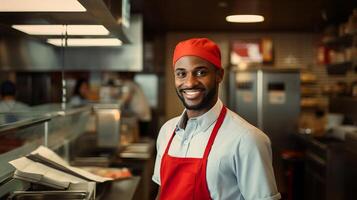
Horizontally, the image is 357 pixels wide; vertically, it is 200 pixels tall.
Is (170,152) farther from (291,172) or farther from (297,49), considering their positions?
(297,49)

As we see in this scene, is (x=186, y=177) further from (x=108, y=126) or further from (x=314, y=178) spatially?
(x=314, y=178)

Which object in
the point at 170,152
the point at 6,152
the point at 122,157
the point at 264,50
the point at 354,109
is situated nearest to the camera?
the point at 170,152

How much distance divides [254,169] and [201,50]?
1.53ft

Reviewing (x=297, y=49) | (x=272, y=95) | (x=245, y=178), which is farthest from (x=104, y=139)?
(x=297, y=49)

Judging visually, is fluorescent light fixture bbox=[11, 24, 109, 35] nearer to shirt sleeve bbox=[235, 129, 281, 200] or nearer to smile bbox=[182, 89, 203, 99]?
smile bbox=[182, 89, 203, 99]

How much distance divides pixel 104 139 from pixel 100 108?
0.28 metres

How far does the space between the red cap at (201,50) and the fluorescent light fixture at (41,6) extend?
0.50m

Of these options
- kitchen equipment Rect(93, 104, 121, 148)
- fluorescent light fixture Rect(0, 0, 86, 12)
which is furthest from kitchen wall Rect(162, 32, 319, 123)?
fluorescent light fixture Rect(0, 0, 86, 12)

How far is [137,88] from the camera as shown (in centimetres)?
597

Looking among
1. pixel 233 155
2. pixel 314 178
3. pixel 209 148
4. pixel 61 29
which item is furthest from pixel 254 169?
pixel 314 178

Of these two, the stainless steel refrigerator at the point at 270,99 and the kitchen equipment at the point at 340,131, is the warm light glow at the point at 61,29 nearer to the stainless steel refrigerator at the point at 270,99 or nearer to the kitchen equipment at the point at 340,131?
the kitchen equipment at the point at 340,131

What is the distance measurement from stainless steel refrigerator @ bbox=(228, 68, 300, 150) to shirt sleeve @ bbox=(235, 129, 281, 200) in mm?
4411

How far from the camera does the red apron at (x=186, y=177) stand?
5.68 ft

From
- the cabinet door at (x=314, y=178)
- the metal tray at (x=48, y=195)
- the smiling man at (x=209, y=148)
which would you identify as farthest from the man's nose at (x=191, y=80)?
the cabinet door at (x=314, y=178)
